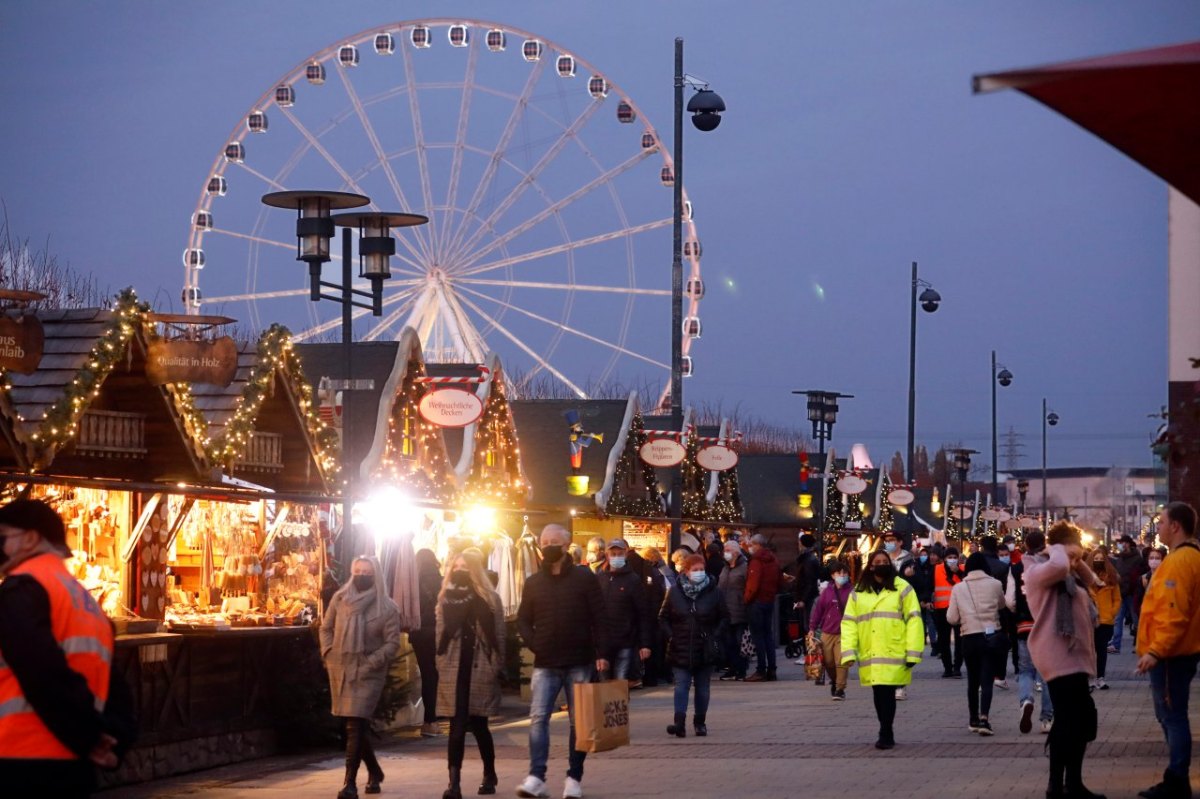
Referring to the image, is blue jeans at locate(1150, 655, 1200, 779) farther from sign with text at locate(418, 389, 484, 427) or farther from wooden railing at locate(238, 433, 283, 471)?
sign with text at locate(418, 389, 484, 427)

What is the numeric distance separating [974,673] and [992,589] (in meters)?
0.82

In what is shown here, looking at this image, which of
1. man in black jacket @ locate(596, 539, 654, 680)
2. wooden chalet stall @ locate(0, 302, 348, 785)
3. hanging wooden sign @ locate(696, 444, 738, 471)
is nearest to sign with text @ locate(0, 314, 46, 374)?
wooden chalet stall @ locate(0, 302, 348, 785)

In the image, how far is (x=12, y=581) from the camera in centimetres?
669

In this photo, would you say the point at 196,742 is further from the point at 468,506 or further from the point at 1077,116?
the point at 1077,116

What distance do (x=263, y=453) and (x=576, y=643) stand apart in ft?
19.6

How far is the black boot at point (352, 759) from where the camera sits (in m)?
13.4

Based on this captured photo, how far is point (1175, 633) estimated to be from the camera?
11.7m

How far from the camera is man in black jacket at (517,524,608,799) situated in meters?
13.6

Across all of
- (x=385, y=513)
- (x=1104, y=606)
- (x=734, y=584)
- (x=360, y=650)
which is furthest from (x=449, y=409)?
(x=360, y=650)

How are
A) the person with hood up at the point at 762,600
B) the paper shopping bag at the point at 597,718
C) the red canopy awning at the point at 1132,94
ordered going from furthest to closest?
the person with hood up at the point at 762,600 → the paper shopping bag at the point at 597,718 → the red canopy awning at the point at 1132,94

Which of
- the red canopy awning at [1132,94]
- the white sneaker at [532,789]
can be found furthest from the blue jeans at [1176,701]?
the red canopy awning at [1132,94]

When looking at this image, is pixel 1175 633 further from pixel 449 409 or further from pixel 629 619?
pixel 449 409

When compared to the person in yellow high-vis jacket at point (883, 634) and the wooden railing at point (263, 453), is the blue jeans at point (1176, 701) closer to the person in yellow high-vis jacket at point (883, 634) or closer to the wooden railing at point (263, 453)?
the person in yellow high-vis jacket at point (883, 634)

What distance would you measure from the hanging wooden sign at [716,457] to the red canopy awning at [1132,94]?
29731 mm
